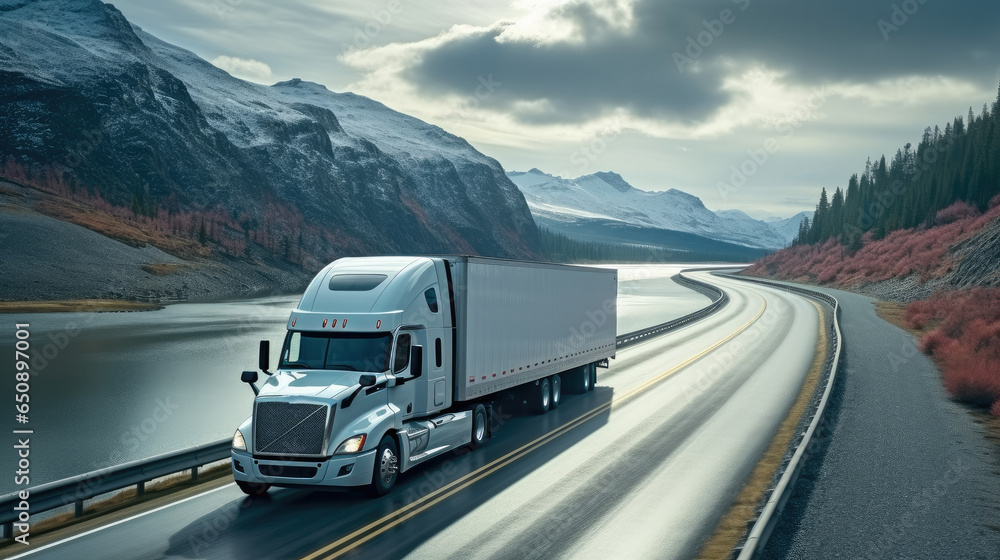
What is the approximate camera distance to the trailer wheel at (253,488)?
13.1 meters

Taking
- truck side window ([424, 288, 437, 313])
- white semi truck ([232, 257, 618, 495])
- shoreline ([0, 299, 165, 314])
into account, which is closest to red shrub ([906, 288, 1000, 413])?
white semi truck ([232, 257, 618, 495])

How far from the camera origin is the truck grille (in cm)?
1247

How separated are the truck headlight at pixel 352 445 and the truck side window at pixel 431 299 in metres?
3.44

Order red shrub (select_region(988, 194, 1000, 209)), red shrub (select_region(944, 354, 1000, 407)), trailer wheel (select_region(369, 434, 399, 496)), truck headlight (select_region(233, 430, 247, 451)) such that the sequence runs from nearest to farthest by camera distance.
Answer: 1. truck headlight (select_region(233, 430, 247, 451))
2. trailer wheel (select_region(369, 434, 399, 496))
3. red shrub (select_region(944, 354, 1000, 407))
4. red shrub (select_region(988, 194, 1000, 209))

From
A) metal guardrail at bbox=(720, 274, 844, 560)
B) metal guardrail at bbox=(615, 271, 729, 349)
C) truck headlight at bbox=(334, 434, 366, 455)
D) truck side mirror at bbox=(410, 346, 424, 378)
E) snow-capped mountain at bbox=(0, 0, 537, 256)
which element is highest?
snow-capped mountain at bbox=(0, 0, 537, 256)

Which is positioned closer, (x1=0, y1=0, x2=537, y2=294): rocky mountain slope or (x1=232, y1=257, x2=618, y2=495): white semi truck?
(x1=232, y1=257, x2=618, y2=495): white semi truck

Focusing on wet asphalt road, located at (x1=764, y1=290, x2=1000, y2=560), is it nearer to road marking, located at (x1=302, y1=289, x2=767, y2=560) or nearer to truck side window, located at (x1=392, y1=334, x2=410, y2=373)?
road marking, located at (x1=302, y1=289, x2=767, y2=560)

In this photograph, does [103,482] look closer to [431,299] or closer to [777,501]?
[431,299]

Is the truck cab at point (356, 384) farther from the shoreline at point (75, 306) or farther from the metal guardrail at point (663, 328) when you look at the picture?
the shoreline at point (75, 306)

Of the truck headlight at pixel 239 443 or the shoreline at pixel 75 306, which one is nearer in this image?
the truck headlight at pixel 239 443

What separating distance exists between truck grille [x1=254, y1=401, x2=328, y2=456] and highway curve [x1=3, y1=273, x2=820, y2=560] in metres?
1.04

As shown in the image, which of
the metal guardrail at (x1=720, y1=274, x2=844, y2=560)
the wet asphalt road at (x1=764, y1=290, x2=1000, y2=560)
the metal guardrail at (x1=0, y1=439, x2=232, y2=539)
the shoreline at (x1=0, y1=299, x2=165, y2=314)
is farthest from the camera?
the shoreline at (x1=0, y1=299, x2=165, y2=314)

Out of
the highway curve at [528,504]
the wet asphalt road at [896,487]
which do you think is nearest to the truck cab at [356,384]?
the highway curve at [528,504]

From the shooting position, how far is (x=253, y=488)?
1326 centimetres
